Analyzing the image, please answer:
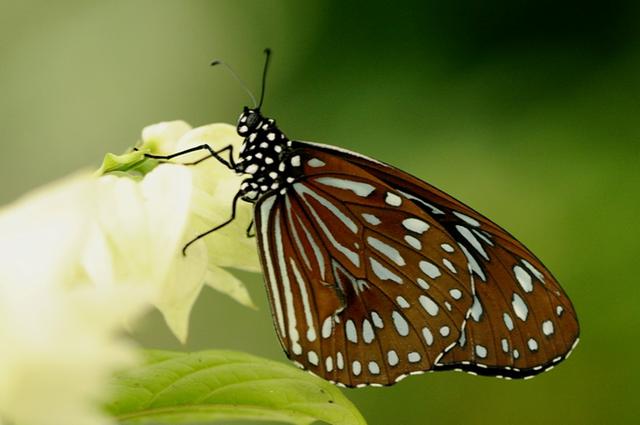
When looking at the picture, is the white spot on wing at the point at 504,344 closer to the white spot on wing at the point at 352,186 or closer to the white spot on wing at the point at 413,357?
the white spot on wing at the point at 413,357

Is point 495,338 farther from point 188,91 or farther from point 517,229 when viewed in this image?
point 188,91

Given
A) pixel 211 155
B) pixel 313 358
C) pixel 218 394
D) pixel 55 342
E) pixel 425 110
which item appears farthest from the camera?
pixel 425 110

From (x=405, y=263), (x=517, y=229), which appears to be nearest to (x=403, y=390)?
(x=517, y=229)

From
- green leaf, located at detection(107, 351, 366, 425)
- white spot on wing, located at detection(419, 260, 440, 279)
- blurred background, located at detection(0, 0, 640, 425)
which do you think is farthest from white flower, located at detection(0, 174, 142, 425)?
blurred background, located at detection(0, 0, 640, 425)

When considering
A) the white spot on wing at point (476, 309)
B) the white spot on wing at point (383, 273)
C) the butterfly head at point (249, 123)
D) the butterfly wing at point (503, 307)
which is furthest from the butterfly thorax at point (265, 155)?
the white spot on wing at point (476, 309)

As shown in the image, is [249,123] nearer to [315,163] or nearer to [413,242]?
[315,163]

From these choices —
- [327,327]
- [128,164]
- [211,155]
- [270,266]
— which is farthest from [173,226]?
[327,327]
